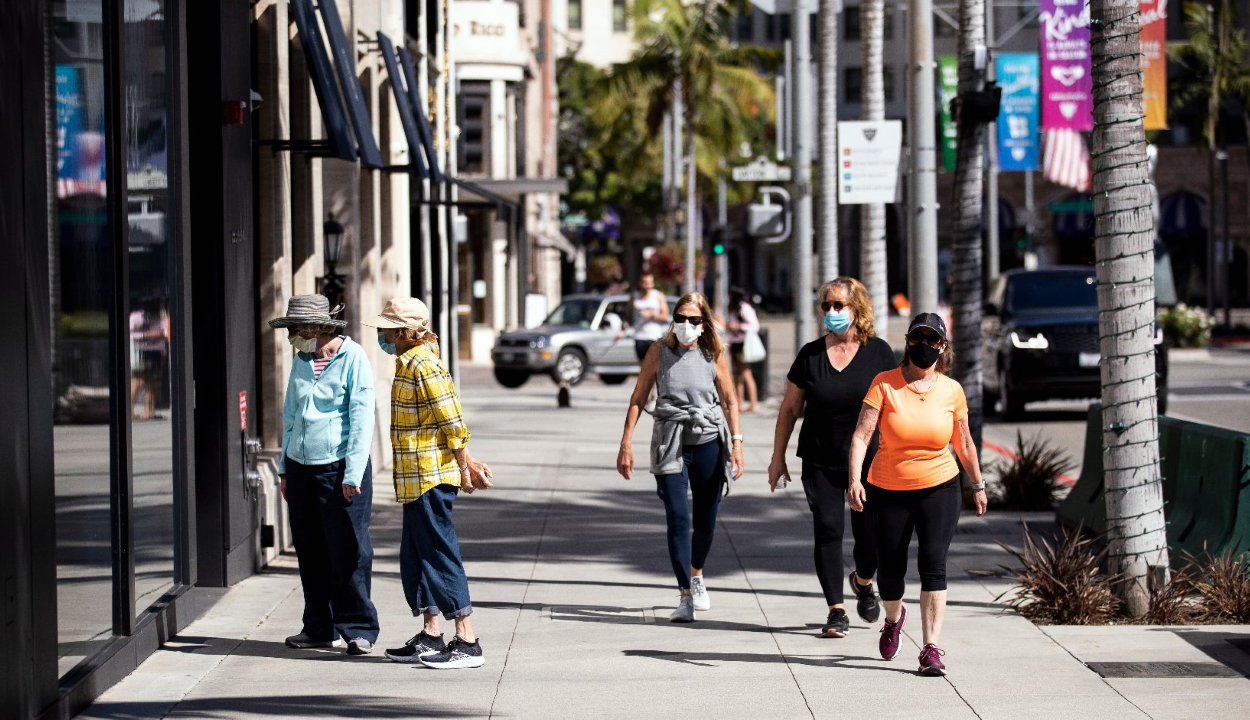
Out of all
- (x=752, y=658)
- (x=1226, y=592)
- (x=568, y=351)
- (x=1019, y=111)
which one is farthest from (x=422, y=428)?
(x=1019, y=111)

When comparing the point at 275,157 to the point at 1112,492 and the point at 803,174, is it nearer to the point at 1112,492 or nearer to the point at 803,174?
the point at 1112,492

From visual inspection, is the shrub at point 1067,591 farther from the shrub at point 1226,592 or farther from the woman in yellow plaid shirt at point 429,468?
the woman in yellow plaid shirt at point 429,468

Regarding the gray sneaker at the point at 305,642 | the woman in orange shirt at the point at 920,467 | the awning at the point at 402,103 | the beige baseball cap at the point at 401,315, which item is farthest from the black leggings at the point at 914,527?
the awning at the point at 402,103

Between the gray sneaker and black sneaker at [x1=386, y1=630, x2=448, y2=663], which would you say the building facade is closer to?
the gray sneaker

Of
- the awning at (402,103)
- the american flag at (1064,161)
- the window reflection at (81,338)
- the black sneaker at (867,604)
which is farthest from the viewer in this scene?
the american flag at (1064,161)

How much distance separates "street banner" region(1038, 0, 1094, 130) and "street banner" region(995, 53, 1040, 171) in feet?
23.4

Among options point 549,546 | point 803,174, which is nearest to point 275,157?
point 549,546

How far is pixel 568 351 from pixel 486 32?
49.4ft

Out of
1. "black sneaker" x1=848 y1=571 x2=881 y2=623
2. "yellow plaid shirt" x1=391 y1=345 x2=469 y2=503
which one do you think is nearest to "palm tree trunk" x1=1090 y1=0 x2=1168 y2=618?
"black sneaker" x1=848 y1=571 x2=881 y2=623

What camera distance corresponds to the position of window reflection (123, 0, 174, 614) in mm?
8109

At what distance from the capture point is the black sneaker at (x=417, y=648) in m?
8.04

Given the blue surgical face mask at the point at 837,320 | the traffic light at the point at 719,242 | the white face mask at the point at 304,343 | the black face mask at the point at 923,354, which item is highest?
the traffic light at the point at 719,242

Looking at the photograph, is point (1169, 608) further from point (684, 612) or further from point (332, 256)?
point (332, 256)

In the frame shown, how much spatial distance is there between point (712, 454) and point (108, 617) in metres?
3.27
